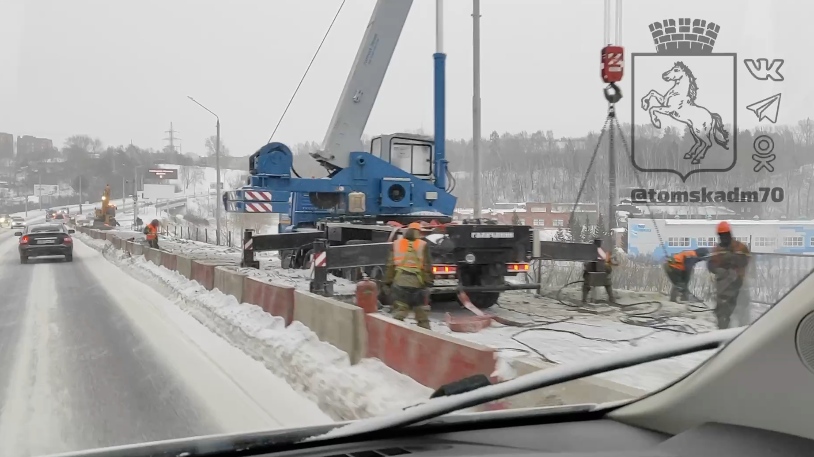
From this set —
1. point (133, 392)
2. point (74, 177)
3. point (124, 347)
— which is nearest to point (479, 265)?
point (124, 347)

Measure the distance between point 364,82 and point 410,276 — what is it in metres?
7.72

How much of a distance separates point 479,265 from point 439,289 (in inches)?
34.2

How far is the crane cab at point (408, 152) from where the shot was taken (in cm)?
1589

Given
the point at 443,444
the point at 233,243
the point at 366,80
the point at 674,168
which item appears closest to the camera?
the point at 443,444

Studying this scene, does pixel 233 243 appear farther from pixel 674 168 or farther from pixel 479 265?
pixel 674 168

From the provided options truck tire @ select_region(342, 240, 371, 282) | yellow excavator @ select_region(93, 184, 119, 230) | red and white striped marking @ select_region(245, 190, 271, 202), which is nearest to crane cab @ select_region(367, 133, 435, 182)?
truck tire @ select_region(342, 240, 371, 282)

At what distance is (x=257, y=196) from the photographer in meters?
14.5

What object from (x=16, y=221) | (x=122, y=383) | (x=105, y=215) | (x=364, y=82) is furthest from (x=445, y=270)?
(x=16, y=221)

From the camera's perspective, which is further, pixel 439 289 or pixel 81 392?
pixel 439 289

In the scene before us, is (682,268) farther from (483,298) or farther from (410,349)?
(410,349)

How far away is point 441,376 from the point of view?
516cm

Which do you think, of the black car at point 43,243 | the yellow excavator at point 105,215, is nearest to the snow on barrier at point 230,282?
the black car at point 43,243

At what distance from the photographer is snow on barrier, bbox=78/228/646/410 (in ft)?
11.3

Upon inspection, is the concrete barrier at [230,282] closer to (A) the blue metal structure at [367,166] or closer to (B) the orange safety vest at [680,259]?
(A) the blue metal structure at [367,166]
